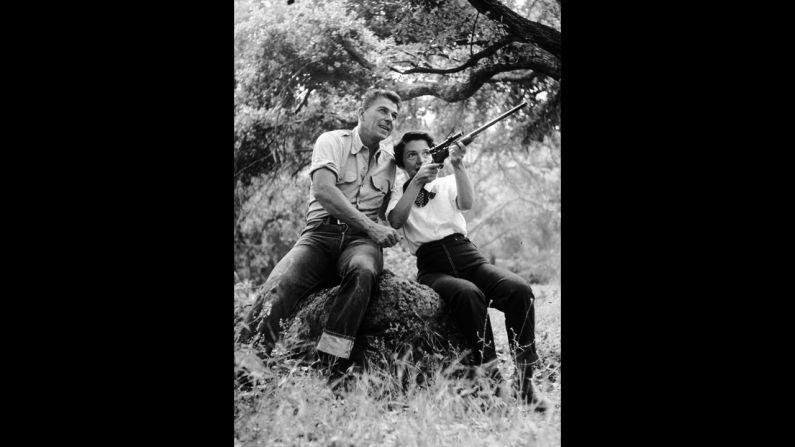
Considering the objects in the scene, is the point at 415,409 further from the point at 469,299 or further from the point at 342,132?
the point at 342,132

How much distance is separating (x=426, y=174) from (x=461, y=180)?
0.24 metres

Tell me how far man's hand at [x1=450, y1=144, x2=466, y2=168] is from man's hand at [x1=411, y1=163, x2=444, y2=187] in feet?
0.33

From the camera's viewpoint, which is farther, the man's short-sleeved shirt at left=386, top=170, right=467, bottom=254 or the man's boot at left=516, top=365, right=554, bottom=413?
the man's short-sleeved shirt at left=386, top=170, right=467, bottom=254

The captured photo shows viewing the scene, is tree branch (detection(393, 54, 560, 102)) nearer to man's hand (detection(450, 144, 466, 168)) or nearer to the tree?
the tree

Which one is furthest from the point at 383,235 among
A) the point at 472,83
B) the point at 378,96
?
the point at 472,83

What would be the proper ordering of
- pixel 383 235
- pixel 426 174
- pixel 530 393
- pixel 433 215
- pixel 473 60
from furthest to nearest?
pixel 473 60
pixel 433 215
pixel 426 174
pixel 383 235
pixel 530 393

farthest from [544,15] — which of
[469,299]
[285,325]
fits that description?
[285,325]

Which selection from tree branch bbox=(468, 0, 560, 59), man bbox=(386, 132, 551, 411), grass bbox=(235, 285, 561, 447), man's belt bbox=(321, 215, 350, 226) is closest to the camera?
grass bbox=(235, 285, 561, 447)

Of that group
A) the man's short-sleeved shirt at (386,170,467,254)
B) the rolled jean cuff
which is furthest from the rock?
the man's short-sleeved shirt at (386,170,467,254)

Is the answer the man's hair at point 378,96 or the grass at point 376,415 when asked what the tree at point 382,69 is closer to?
the man's hair at point 378,96

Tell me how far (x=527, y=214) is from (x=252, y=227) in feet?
5.90

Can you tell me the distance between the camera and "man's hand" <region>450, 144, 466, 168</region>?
423cm

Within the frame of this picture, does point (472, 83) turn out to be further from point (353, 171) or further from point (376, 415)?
point (376, 415)

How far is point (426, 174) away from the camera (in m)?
4.18
